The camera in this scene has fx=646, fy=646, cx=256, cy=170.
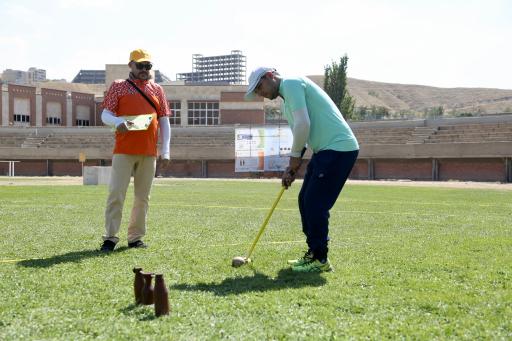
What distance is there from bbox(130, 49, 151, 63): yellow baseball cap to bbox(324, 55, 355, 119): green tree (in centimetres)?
8211

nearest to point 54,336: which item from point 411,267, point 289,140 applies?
point 411,267

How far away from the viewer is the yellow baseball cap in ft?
27.0

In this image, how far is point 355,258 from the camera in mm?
7285

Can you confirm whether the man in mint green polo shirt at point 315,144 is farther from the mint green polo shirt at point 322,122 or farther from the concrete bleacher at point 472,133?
the concrete bleacher at point 472,133

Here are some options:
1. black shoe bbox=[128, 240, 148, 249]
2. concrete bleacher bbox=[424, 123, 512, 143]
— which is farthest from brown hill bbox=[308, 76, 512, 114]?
black shoe bbox=[128, 240, 148, 249]

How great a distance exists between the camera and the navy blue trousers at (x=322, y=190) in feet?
21.4

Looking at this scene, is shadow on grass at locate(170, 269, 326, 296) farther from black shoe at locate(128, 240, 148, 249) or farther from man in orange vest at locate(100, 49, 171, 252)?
man in orange vest at locate(100, 49, 171, 252)

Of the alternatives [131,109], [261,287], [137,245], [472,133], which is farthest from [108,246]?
[472,133]

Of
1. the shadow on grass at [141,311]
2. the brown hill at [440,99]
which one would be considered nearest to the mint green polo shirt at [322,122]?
the shadow on grass at [141,311]

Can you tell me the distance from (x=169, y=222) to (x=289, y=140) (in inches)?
2100

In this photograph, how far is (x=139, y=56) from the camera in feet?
27.0

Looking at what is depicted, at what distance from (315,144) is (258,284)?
1679mm

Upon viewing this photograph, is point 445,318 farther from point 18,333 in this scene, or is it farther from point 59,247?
point 59,247

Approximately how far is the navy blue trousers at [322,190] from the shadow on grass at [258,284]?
1.37 ft
